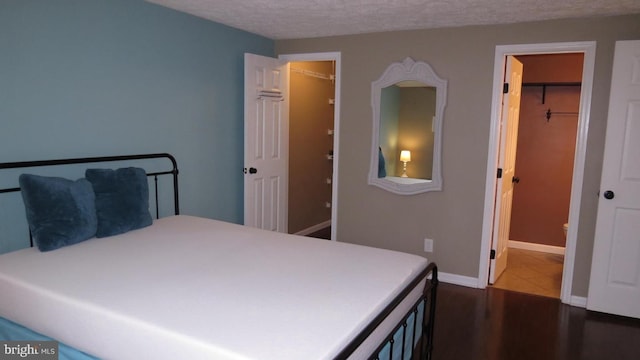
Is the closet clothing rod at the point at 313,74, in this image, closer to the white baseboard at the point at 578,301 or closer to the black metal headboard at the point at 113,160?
the black metal headboard at the point at 113,160

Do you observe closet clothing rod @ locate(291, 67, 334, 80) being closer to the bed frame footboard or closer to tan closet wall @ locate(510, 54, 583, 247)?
tan closet wall @ locate(510, 54, 583, 247)

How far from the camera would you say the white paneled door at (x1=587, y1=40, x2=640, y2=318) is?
130 inches

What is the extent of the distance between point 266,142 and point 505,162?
2.32 m

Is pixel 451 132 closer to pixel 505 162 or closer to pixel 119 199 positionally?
pixel 505 162

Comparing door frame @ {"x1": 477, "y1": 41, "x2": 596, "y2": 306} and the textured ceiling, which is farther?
door frame @ {"x1": 477, "y1": 41, "x2": 596, "y2": 306}

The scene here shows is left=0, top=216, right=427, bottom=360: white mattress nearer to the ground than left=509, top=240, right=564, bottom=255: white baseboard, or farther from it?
farther from it

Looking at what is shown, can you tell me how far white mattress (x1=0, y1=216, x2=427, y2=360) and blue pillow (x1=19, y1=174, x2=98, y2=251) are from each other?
0.25 feet

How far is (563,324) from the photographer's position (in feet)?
11.1

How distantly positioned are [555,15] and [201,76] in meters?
2.95

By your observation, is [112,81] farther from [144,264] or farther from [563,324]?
[563,324]

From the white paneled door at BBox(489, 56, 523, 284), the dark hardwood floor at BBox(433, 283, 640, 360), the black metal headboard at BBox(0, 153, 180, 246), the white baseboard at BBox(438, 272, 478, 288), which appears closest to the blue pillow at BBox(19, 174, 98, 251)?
the black metal headboard at BBox(0, 153, 180, 246)

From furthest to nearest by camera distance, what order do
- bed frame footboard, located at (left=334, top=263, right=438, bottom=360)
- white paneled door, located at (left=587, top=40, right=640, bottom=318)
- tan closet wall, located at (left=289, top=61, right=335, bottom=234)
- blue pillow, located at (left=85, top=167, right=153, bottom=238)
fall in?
tan closet wall, located at (left=289, top=61, right=335, bottom=234) < white paneled door, located at (left=587, top=40, right=640, bottom=318) < blue pillow, located at (left=85, top=167, right=153, bottom=238) < bed frame footboard, located at (left=334, top=263, right=438, bottom=360)

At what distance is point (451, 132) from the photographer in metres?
4.12

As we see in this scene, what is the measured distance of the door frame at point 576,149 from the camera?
3.57 metres
